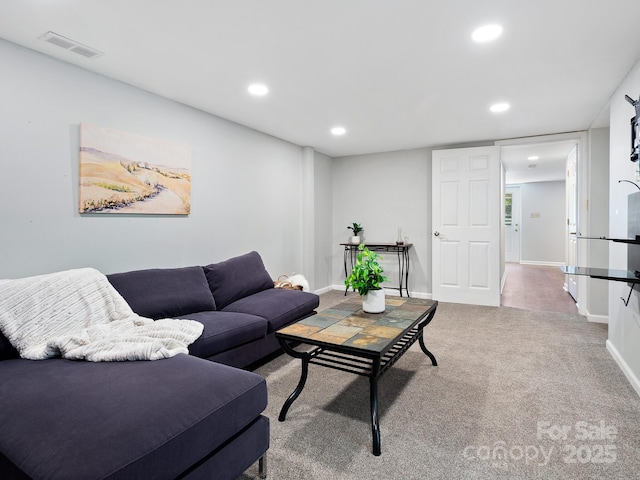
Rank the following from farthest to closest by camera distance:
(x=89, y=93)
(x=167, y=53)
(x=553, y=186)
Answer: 1. (x=553, y=186)
2. (x=89, y=93)
3. (x=167, y=53)

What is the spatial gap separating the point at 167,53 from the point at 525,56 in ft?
8.02

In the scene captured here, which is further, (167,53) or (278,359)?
(278,359)

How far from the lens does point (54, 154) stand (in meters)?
2.40

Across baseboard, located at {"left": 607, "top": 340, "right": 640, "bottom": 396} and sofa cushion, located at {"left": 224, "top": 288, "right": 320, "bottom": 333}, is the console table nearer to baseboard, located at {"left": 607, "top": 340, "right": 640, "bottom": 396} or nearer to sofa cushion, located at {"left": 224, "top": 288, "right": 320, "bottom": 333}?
sofa cushion, located at {"left": 224, "top": 288, "right": 320, "bottom": 333}

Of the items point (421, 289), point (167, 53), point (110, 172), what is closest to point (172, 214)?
point (110, 172)

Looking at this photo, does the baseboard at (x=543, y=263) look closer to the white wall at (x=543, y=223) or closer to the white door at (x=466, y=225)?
the white wall at (x=543, y=223)

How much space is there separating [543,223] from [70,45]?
1045cm

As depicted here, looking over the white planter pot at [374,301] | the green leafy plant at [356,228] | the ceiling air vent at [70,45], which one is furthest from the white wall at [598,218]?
the ceiling air vent at [70,45]

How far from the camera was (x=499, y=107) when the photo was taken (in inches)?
136

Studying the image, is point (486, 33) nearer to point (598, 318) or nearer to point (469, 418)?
point (469, 418)

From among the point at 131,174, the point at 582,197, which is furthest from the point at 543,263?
the point at 131,174

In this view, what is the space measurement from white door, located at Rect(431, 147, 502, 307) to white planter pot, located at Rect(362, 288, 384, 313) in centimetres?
290

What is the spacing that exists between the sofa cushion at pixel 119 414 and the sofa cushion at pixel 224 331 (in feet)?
1.77

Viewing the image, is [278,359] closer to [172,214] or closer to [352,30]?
[172,214]
